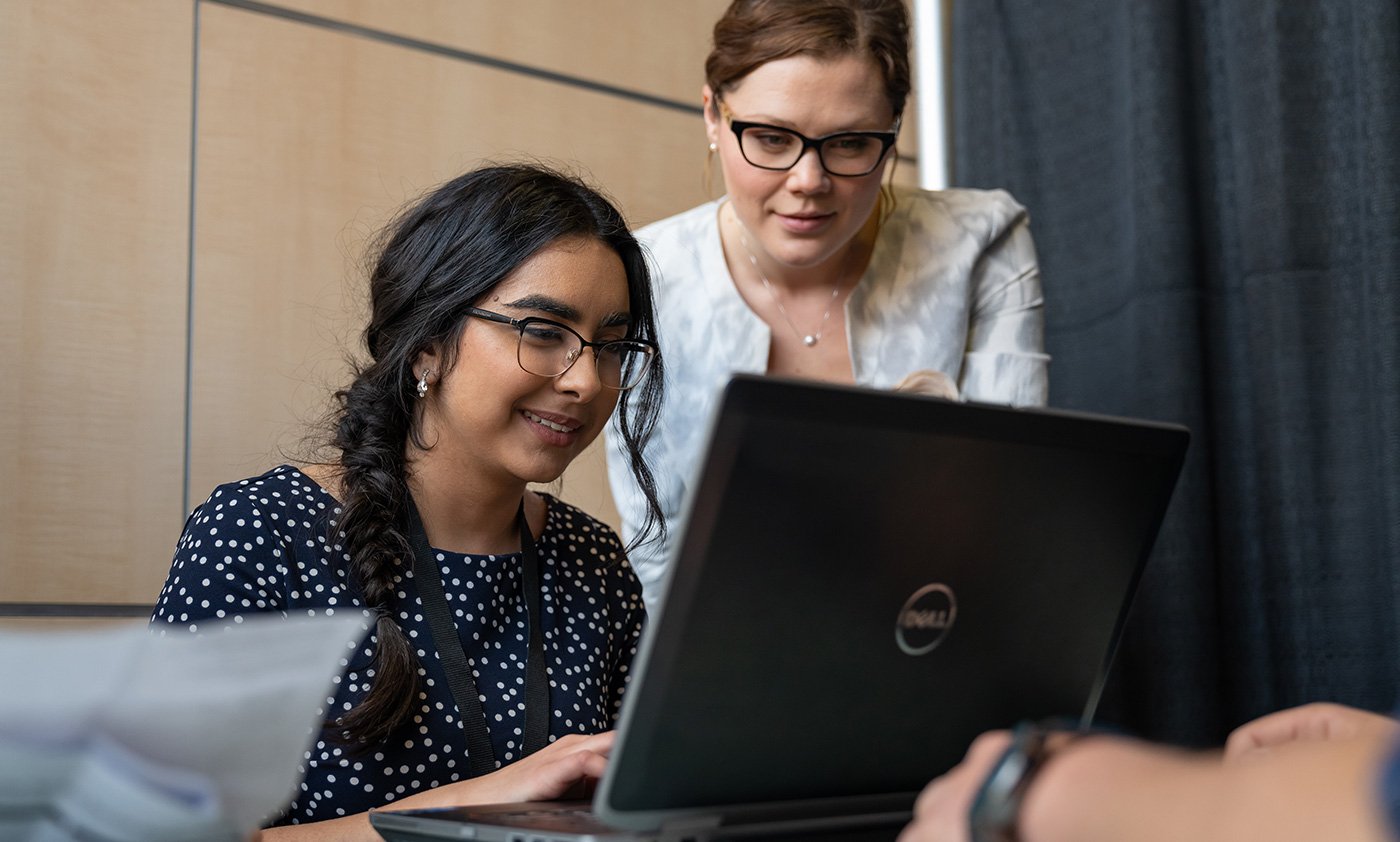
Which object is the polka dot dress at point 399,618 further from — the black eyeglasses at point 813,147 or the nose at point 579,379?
the black eyeglasses at point 813,147

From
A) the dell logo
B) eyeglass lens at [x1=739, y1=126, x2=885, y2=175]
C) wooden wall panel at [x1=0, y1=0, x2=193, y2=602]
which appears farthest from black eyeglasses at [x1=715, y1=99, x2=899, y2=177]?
the dell logo

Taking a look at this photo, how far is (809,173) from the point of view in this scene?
67.2 inches

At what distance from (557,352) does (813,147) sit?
1.69ft

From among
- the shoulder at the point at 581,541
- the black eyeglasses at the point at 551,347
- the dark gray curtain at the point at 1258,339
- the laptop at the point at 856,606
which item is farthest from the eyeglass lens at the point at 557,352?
the dark gray curtain at the point at 1258,339

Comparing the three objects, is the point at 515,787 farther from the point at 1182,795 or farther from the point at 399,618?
the point at 1182,795

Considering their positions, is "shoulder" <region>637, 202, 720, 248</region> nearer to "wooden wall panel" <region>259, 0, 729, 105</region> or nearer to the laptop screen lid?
"wooden wall panel" <region>259, 0, 729, 105</region>

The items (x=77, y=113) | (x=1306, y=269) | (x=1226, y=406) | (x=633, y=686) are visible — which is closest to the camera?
(x=633, y=686)

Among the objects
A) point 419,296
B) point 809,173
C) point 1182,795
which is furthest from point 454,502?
point 1182,795

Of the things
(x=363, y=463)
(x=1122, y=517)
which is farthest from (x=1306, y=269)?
(x=363, y=463)

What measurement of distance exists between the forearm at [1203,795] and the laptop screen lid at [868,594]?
9.2 inches

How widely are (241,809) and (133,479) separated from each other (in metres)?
1.44

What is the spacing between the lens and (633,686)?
27.7 inches

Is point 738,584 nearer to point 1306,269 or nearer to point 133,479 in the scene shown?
point 133,479

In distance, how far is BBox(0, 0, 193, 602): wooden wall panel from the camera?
1747mm
